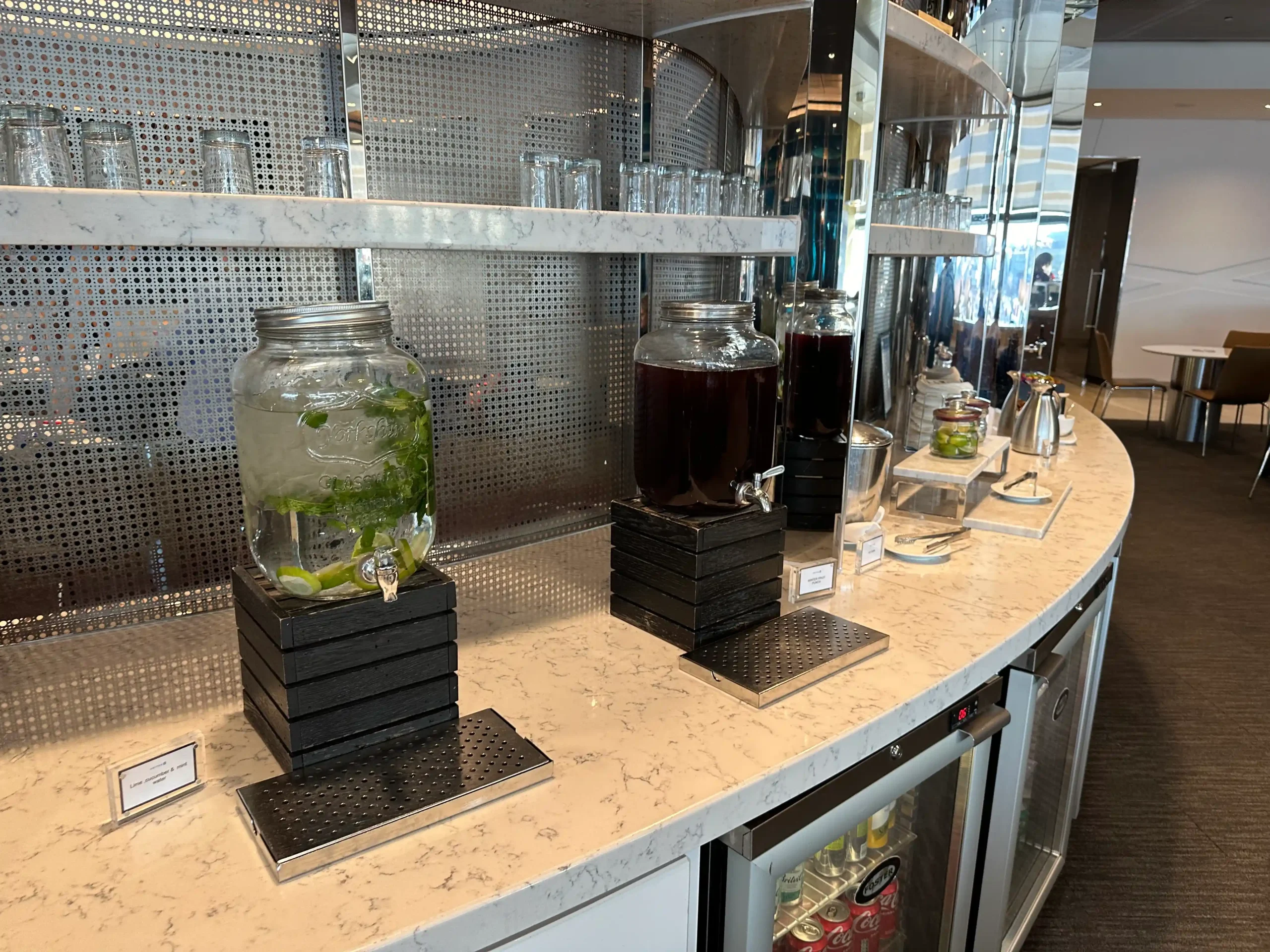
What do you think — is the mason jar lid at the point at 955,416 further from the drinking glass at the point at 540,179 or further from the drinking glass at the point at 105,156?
the drinking glass at the point at 105,156

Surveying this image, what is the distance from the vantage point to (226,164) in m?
1.11

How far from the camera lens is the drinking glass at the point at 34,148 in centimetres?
97

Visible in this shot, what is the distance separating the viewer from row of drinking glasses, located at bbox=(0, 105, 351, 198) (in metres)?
0.98

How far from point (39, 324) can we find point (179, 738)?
0.70 meters

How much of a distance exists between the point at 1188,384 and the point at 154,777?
27.5ft

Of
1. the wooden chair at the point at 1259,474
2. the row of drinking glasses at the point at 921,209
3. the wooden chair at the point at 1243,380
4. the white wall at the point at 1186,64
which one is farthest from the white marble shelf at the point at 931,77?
the white wall at the point at 1186,64

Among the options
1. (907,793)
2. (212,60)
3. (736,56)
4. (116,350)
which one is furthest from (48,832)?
(736,56)

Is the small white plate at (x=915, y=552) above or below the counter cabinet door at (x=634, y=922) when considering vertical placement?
above

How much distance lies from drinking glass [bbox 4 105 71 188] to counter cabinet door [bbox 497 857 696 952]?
0.96m

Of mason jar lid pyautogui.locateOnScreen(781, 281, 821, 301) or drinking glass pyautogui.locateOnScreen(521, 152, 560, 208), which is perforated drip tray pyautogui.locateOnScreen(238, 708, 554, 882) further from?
mason jar lid pyautogui.locateOnScreen(781, 281, 821, 301)

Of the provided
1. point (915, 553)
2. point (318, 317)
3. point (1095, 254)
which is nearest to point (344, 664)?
point (318, 317)

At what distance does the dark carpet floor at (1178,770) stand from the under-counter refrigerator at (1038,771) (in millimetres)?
134

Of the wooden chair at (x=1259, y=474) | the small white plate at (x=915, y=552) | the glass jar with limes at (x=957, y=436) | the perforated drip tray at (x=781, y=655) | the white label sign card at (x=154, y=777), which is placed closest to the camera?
the white label sign card at (x=154, y=777)

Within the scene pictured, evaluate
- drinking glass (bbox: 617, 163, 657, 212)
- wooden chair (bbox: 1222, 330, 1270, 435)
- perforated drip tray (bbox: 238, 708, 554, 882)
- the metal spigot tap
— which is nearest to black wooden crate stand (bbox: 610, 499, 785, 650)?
the metal spigot tap
